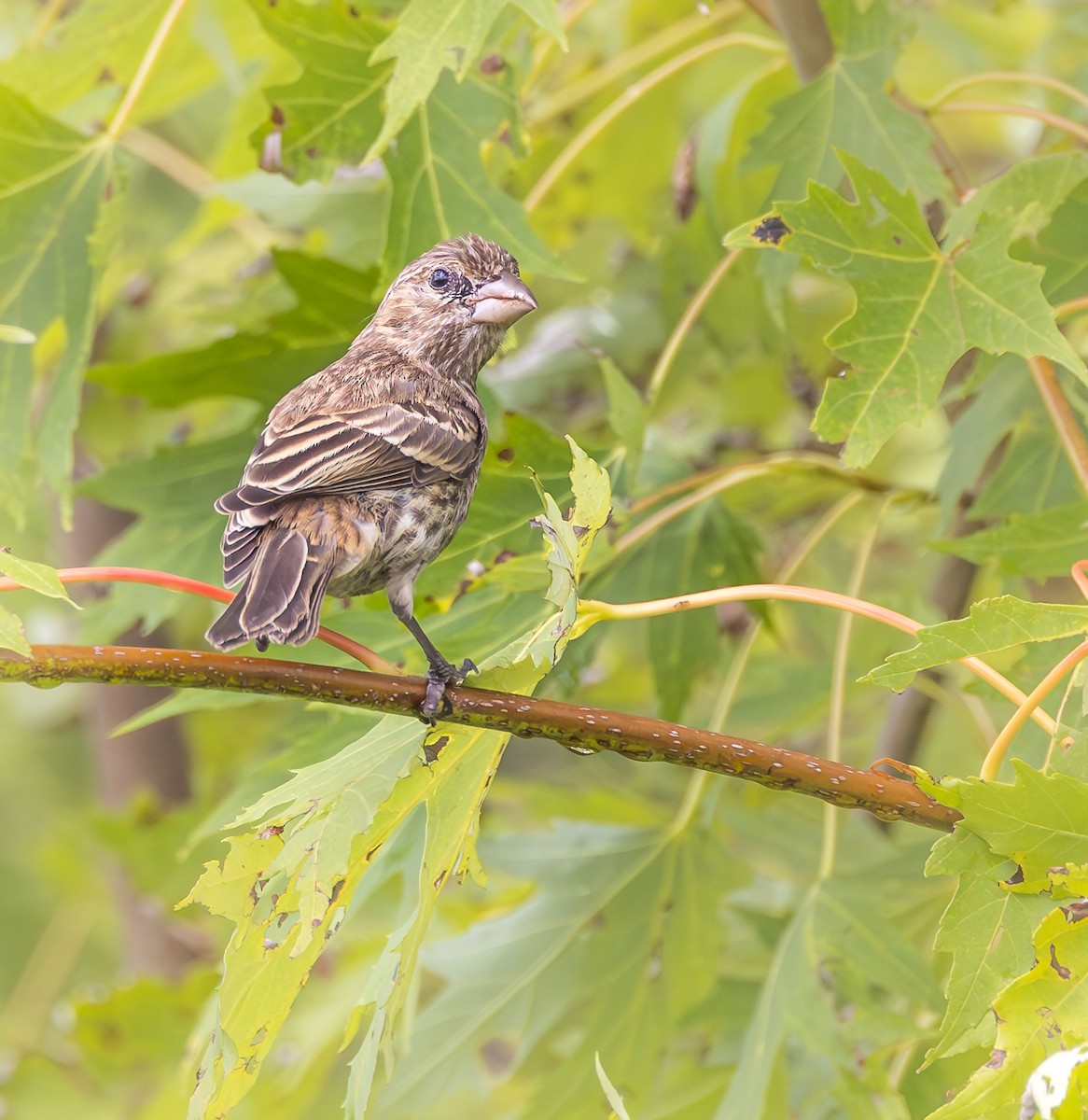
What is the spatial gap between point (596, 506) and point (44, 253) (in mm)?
1865

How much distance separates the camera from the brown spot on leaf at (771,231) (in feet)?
7.73

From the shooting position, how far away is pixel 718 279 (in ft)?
10.8

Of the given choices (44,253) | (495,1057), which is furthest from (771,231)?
(495,1057)

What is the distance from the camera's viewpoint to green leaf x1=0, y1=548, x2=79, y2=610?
1.83 meters

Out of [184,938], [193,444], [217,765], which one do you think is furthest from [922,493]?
[184,938]

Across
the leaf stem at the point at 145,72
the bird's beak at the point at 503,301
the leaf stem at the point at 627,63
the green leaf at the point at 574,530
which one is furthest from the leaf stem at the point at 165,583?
the leaf stem at the point at 627,63

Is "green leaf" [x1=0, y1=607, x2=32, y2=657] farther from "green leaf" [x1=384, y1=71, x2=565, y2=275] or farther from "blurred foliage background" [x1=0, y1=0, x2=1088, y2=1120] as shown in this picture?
"green leaf" [x1=384, y1=71, x2=565, y2=275]

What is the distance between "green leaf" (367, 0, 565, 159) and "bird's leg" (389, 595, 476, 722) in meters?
0.79

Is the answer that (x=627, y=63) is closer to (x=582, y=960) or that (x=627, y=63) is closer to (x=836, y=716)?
(x=836, y=716)

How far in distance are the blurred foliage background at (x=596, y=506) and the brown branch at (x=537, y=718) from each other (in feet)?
0.26

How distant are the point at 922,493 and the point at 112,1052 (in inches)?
112

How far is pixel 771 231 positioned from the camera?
237 centimetres

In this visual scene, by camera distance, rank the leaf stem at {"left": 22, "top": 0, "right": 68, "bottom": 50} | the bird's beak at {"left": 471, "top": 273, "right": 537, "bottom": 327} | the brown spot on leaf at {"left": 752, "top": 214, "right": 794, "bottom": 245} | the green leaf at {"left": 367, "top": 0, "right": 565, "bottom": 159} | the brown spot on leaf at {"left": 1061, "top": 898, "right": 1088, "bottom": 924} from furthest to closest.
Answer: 1. the leaf stem at {"left": 22, "top": 0, "right": 68, "bottom": 50}
2. the bird's beak at {"left": 471, "top": 273, "right": 537, "bottom": 327}
3. the green leaf at {"left": 367, "top": 0, "right": 565, "bottom": 159}
4. the brown spot on leaf at {"left": 752, "top": 214, "right": 794, "bottom": 245}
5. the brown spot on leaf at {"left": 1061, "top": 898, "right": 1088, "bottom": 924}

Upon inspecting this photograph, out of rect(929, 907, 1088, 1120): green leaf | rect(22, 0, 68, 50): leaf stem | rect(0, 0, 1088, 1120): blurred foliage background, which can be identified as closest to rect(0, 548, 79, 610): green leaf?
rect(0, 0, 1088, 1120): blurred foliage background
